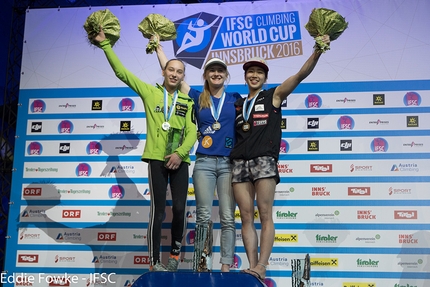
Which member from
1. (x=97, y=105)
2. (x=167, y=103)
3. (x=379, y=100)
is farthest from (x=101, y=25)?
(x=379, y=100)

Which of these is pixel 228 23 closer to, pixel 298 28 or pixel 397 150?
pixel 298 28

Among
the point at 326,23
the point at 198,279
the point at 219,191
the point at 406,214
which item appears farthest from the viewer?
the point at 406,214

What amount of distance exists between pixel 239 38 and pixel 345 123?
1239 mm

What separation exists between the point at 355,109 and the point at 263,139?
5.01 ft

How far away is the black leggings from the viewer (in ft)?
11.3

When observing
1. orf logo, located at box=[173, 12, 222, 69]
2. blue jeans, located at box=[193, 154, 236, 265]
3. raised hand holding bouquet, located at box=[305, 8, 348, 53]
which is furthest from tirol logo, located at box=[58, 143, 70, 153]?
raised hand holding bouquet, located at box=[305, 8, 348, 53]

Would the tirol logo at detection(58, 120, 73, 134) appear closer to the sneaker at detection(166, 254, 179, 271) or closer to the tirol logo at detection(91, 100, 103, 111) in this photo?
the tirol logo at detection(91, 100, 103, 111)

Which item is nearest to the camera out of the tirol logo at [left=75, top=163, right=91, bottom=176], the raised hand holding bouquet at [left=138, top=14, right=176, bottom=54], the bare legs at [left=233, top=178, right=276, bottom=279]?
the bare legs at [left=233, top=178, right=276, bottom=279]

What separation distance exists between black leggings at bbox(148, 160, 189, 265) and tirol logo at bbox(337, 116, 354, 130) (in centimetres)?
165

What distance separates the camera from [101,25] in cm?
364

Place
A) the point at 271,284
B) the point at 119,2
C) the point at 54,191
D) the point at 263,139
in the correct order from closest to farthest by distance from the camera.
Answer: the point at 263,139 → the point at 271,284 → the point at 54,191 → the point at 119,2

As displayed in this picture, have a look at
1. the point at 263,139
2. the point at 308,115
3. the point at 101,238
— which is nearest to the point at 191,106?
the point at 263,139

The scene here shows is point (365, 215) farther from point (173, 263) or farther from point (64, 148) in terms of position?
point (64, 148)

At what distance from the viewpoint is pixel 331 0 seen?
15.7 ft
